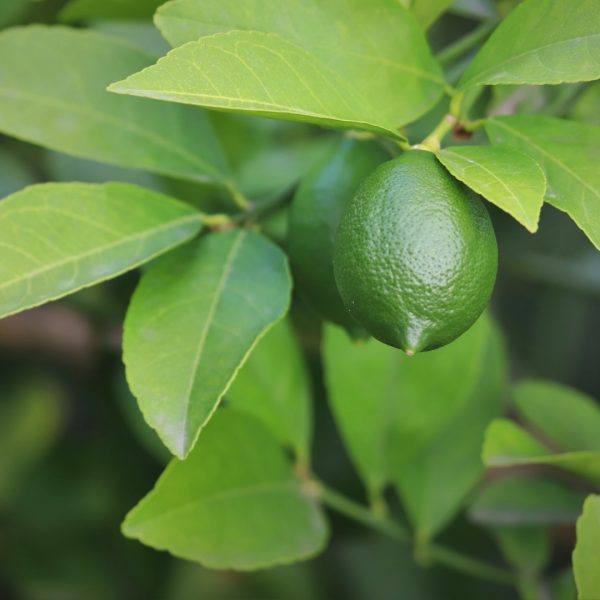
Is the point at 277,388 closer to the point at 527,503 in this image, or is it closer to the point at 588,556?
the point at 527,503

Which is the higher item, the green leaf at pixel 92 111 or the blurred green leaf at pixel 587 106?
the green leaf at pixel 92 111

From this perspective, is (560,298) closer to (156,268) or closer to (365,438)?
(365,438)

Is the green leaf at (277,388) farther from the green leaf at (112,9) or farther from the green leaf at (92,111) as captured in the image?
the green leaf at (112,9)

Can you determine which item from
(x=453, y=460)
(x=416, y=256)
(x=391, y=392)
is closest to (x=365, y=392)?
(x=391, y=392)

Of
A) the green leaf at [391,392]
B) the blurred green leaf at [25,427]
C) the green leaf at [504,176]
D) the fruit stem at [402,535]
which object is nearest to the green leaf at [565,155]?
the green leaf at [504,176]

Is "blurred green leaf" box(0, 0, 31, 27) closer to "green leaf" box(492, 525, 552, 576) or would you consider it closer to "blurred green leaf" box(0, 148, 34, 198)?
"blurred green leaf" box(0, 148, 34, 198)

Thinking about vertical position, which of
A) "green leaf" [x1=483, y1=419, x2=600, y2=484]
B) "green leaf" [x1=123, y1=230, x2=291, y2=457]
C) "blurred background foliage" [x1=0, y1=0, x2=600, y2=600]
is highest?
"green leaf" [x1=123, y1=230, x2=291, y2=457]

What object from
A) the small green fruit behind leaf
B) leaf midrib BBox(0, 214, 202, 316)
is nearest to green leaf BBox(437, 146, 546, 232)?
the small green fruit behind leaf
